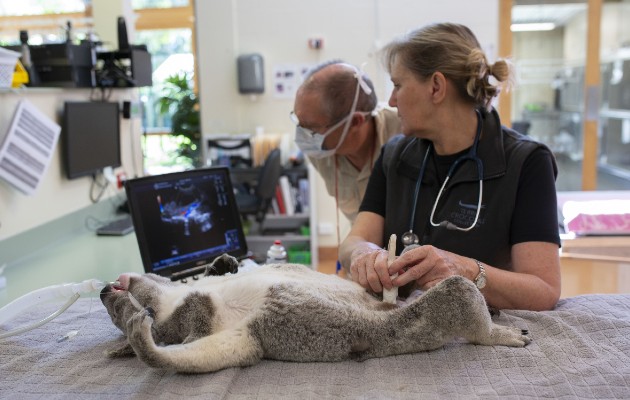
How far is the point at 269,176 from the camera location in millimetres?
4246

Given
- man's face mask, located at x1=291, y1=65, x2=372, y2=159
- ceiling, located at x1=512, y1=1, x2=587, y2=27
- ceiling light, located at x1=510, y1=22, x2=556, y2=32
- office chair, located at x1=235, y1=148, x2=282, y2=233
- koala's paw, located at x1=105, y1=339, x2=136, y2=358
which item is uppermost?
ceiling, located at x1=512, y1=1, x2=587, y2=27

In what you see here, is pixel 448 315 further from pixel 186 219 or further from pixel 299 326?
pixel 186 219

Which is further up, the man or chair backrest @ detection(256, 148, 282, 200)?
the man

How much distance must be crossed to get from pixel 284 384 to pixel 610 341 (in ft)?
1.90

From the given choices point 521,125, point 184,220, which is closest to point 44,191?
point 184,220

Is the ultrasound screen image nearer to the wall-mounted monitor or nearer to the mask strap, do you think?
the mask strap

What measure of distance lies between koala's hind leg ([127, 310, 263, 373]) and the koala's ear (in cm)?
36

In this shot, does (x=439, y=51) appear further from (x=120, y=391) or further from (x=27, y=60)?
(x=27, y=60)

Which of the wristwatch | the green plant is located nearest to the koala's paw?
the wristwatch

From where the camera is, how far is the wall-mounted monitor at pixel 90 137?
272cm

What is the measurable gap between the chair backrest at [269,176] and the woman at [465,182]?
261 cm

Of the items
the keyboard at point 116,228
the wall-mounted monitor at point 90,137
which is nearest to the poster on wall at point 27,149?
the wall-mounted monitor at point 90,137

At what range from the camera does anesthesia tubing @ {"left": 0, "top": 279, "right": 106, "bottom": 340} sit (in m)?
1.12

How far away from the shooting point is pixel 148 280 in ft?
3.77
